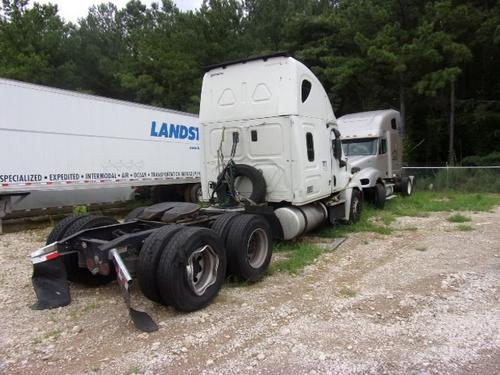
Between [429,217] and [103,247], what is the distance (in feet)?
29.7

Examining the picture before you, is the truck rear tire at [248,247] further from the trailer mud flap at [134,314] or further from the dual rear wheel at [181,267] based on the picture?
the trailer mud flap at [134,314]

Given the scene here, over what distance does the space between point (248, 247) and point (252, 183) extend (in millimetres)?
1825

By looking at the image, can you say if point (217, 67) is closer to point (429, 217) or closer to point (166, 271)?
point (166, 271)

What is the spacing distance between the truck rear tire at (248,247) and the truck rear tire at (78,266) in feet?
4.91

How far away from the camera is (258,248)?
6.05 meters

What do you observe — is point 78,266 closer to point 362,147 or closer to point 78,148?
point 78,148

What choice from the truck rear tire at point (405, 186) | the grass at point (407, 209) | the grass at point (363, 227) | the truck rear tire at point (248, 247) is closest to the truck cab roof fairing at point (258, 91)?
the truck rear tire at point (248, 247)

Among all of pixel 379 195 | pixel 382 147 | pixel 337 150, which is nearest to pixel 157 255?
pixel 337 150

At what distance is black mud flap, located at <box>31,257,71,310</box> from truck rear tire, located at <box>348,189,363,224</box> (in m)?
6.43

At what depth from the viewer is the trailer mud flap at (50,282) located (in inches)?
192

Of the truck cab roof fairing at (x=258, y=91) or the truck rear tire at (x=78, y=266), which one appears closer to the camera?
the truck rear tire at (x=78, y=266)

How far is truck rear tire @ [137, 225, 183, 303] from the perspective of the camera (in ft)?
14.2

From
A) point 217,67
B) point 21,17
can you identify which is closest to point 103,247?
point 217,67

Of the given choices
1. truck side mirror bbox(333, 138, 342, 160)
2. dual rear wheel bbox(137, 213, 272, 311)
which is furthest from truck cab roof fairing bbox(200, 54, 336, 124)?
dual rear wheel bbox(137, 213, 272, 311)
